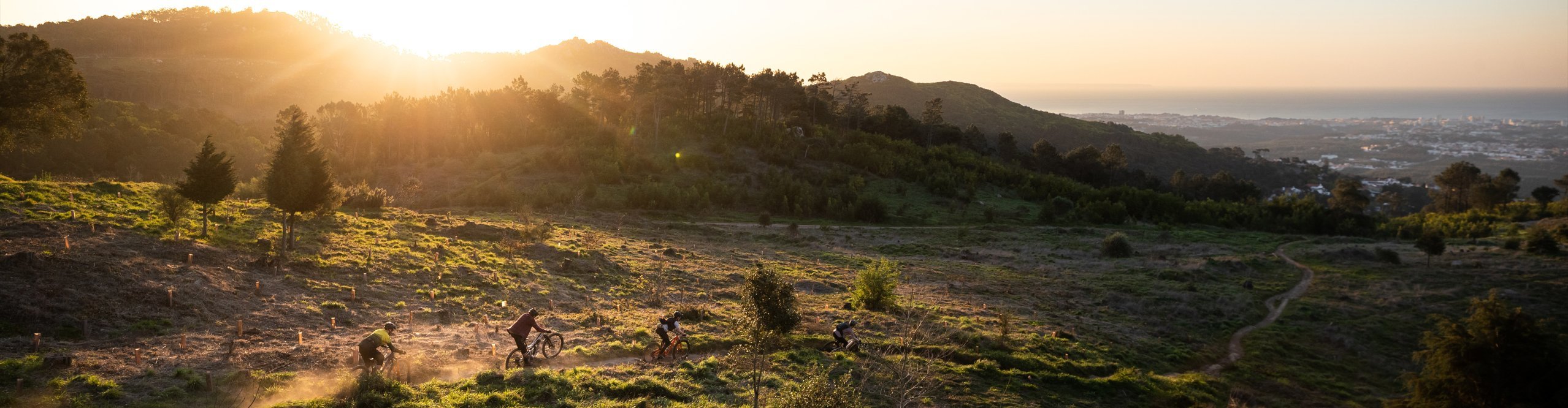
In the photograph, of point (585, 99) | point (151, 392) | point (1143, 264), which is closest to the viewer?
point (151, 392)

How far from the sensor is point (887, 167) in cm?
7669

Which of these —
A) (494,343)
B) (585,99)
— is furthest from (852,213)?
(494,343)

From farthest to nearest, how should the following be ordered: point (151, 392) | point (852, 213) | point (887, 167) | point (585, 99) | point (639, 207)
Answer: point (585, 99) < point (887, 167) < point (852, 213) < point (639, 207) < point (151, 392)

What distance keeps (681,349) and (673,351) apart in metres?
0.65

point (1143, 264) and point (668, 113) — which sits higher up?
point (668, 113)

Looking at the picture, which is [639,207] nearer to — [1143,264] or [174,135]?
[1143,264]

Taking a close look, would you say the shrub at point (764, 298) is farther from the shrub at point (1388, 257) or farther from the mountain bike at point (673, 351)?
the shrub at point (1388, 257)

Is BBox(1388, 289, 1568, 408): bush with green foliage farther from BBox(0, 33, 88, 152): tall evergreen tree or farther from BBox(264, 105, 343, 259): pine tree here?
BBox(0, 33, 88, 152): tall evergreen tree

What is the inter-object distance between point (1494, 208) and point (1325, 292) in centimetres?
6634

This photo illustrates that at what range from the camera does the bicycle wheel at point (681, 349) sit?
1747 centimetres

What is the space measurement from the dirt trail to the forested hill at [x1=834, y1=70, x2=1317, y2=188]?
72007mm

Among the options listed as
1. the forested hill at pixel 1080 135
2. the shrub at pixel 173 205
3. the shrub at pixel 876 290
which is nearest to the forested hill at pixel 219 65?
the forested hill at pixel 1080 135

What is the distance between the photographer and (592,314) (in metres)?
21.2

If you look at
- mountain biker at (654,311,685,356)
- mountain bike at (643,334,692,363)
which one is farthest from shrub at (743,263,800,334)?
mountain bike at (643,334,692,363)
